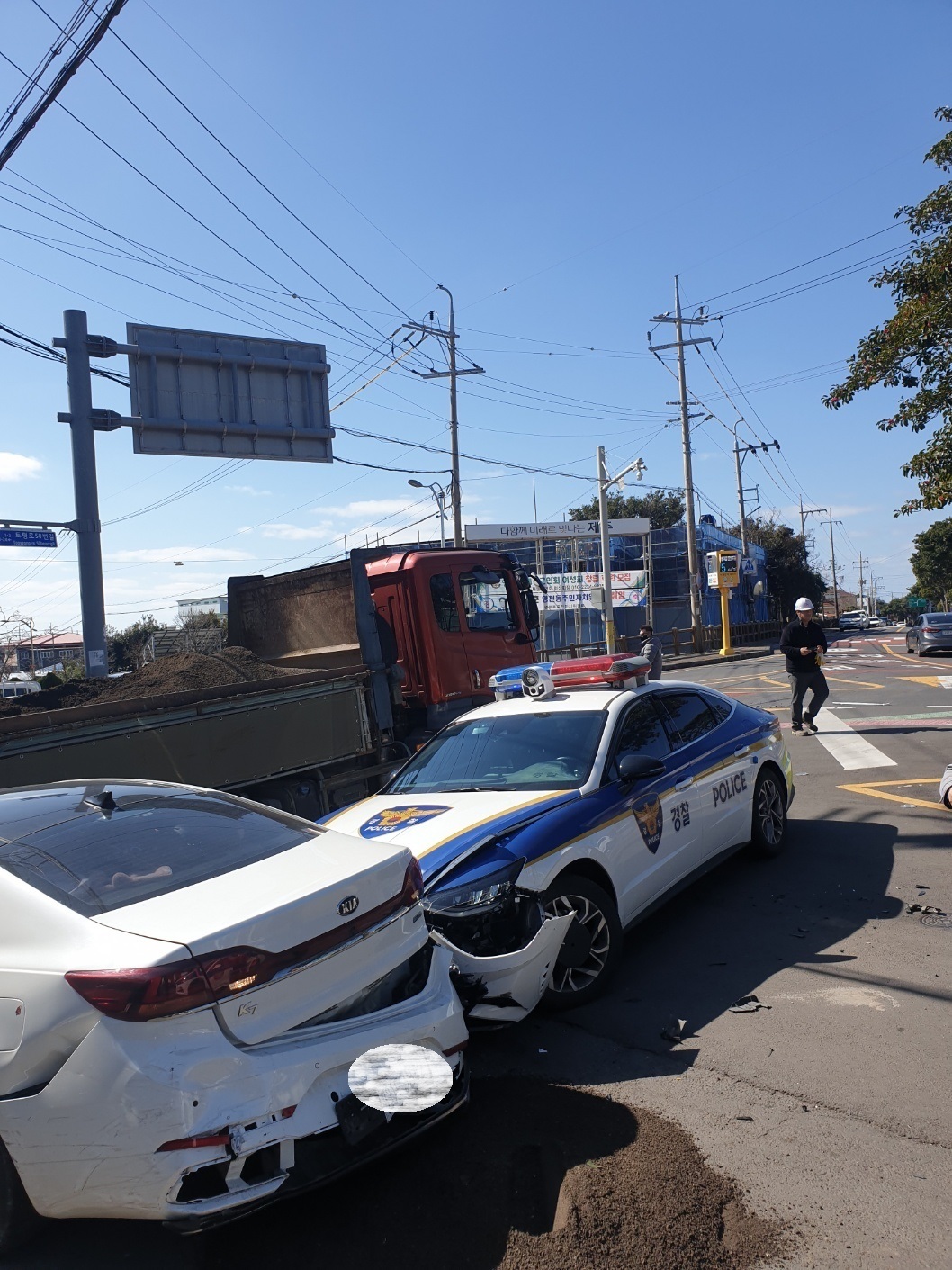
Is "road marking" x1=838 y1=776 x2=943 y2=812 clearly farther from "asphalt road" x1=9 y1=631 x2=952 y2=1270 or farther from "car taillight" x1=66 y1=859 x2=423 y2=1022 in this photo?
"car taillight" x1=66 y1=859 x2=423 y2=1022

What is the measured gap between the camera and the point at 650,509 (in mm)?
79500

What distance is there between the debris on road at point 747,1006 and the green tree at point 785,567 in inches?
2816

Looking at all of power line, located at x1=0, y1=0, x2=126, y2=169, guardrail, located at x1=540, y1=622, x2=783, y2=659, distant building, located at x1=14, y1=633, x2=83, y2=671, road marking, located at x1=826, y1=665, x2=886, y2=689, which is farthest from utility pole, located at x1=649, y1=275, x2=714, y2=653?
distant building, located at x1=14, y1=633, x2=83, y2=671

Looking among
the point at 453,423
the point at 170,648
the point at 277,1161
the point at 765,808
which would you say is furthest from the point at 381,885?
the point at 453,423

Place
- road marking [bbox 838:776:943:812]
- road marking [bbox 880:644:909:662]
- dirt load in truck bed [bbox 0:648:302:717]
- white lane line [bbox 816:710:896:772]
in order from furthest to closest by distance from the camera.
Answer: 1. road marking [bbox 880:644:909:662]
2. white lane line [bbox 816:710:896:772]
3. road marking [bbox 838:776:943:812]
4. dirt load in truck bed [bbox 0:648:302:717]

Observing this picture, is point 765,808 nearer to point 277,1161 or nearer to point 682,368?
point 277,1161

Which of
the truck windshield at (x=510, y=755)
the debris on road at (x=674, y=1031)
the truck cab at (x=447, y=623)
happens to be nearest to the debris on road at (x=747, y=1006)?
the debris on road at (x=674, y=1031)

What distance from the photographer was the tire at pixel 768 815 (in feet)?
23.4

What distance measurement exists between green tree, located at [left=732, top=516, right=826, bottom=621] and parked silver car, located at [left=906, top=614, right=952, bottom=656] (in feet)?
139

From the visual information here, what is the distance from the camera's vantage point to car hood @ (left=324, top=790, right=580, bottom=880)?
4859mm

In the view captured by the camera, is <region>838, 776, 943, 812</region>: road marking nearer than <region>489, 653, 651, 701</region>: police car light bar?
No

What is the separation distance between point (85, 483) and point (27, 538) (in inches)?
89.8

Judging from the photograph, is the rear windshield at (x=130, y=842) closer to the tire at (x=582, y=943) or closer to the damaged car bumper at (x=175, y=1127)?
the damaged car bumper at (x=175, y=1127)

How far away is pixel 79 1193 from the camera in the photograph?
2898 millimetres
